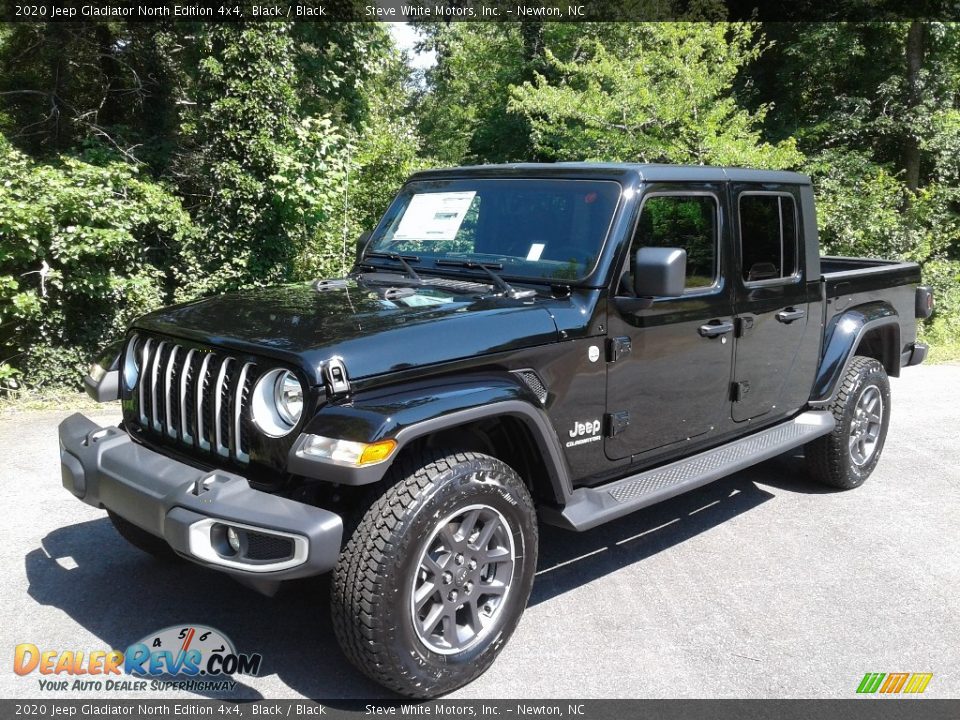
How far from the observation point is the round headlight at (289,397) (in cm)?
309

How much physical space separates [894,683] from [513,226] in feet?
8.53

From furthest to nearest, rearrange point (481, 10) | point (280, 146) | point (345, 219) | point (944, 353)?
point (481, 10) < point (944, 353) < point (345, 219) < point (280, 146)

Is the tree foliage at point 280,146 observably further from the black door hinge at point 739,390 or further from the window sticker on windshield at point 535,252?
the black door hinge at point 739,390

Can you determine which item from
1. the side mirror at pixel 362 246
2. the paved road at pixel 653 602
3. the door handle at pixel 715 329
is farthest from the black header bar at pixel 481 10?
the door handle at pixel 715 329

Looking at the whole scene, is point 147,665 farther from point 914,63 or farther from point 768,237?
point 914,63

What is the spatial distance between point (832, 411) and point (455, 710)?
3.45 meters

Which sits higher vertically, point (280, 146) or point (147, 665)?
point (280, 146)

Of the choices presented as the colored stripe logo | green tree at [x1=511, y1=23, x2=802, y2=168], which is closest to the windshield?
the colored stripe logo

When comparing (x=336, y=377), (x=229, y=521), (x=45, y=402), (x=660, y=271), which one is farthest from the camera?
(x=45, y=402)

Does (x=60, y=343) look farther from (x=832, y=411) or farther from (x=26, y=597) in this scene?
(x=832, y=411)

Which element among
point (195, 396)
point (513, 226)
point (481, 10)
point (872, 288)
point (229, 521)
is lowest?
point (229, 521)

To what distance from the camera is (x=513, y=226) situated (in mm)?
4270

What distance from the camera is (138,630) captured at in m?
3.68

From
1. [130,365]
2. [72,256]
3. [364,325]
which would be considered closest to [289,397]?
[364,325]
